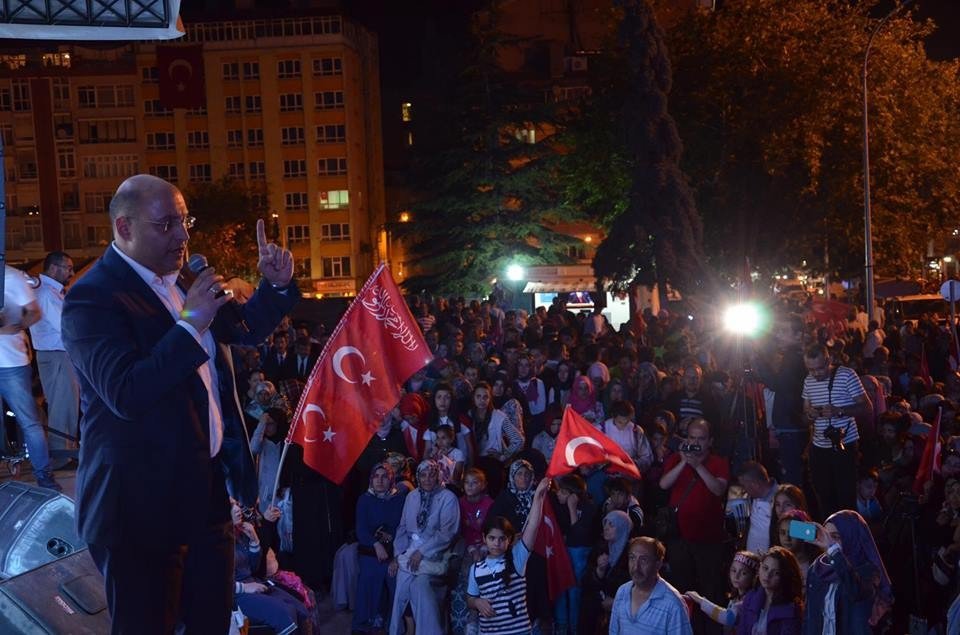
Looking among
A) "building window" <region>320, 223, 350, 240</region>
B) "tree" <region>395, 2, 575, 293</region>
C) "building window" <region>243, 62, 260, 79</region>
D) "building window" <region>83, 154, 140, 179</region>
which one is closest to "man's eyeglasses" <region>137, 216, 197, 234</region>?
"tree" <region>395, 2, 575, 293</region>

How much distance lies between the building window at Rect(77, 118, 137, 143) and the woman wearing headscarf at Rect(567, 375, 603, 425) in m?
67.6

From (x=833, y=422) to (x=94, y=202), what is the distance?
70494mm

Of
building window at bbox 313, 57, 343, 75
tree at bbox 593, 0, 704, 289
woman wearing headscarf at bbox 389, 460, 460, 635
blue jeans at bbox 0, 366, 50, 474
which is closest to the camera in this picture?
blue jeans at bbox 0, 366, 50, 474

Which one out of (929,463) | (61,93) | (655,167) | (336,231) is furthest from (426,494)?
(61,93)

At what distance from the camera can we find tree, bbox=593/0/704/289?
98.6ft

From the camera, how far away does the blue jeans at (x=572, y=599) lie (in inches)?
355

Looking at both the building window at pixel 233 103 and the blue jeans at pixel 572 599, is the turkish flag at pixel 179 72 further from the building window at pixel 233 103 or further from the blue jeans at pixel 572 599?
the blue jeans at pixel 572 599

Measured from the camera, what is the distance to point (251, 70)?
74.3 m

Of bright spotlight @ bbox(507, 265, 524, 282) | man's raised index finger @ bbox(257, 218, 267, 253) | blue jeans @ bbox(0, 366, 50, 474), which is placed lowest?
bright spotlight @ bbox(507, 265, 524, 282)

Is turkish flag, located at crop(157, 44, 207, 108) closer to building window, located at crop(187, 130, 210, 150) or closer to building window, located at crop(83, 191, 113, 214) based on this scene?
building window, located at crop(187, 130, 210, 150)

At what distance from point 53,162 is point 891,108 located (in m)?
56.9

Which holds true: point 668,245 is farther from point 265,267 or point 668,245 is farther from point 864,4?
point 265,267

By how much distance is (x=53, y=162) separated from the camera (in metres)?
73.8

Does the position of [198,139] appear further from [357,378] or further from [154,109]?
[357,378]
